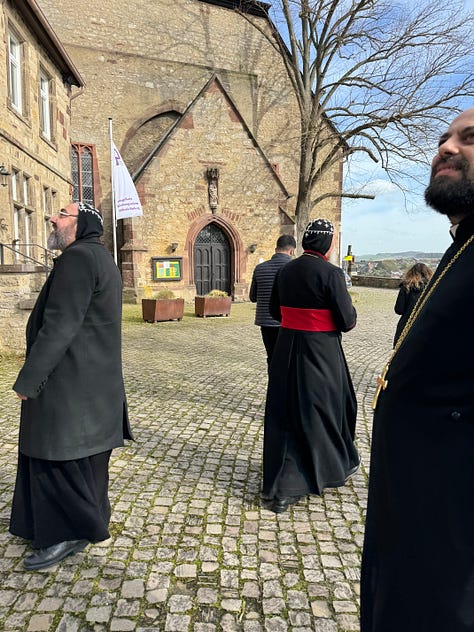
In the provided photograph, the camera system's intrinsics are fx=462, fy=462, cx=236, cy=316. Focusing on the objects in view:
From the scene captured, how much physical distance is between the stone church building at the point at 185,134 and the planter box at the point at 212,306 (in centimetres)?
441

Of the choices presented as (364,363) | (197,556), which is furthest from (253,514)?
A: (364,363)

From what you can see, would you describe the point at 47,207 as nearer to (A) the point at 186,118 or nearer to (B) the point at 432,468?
(A) the point at 186,118

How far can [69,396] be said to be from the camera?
2.52m

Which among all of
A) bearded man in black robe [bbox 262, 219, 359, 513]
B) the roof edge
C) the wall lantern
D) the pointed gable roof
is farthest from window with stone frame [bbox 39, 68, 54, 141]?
bearded man in black robe [bbox 262, 219, 359, 513]

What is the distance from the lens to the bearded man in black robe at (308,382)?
3.29 meters

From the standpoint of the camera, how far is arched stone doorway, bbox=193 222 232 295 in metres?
19.6

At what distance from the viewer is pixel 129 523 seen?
313cm

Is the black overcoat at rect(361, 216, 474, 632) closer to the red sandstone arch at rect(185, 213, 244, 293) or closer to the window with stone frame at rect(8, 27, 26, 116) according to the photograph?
the window with stone frame at rect(8, 27, 26, 116)

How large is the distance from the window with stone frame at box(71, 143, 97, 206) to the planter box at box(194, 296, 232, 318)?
11.0m

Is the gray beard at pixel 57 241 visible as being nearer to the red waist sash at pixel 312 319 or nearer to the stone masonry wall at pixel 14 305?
the red waist sash at pixel 312 319

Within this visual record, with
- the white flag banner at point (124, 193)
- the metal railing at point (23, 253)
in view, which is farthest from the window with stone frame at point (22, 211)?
the white flag banner at point (124, 193)

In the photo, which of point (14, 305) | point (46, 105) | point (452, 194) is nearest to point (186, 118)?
point (46, 105)

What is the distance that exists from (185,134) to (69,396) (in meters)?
18.0

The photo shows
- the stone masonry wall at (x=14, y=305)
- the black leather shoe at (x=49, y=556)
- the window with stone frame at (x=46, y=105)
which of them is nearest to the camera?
the black leather shoe at (x=49, y=556)
